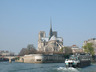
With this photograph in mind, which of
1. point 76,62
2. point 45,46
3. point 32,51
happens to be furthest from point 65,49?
point 76,62

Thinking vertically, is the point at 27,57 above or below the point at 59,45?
below

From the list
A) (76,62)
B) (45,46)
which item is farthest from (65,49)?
(76,62)

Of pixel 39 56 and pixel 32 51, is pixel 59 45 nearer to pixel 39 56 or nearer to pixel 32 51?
pixel 32 51

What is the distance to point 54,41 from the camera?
7869 inches

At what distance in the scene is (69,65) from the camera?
67.2 metres

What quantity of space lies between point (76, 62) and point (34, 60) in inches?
1960

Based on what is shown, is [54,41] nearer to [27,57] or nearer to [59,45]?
[59,45]

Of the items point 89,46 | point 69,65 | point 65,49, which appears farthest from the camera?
point 65,49

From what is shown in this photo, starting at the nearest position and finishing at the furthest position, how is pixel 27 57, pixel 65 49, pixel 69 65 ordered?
pixel 69 65, pixel 27 57, pixel 65 49

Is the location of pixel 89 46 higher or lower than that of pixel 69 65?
higher

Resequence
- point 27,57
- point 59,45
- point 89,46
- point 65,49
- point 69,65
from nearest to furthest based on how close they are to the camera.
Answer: point 69,65 < point 27,57 < point 89,46 < point 65,49 < point 59,45

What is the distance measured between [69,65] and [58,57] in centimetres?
5820

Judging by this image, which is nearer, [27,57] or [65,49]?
[27,57]

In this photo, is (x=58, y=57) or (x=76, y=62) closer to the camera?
(x=76, y=62)
